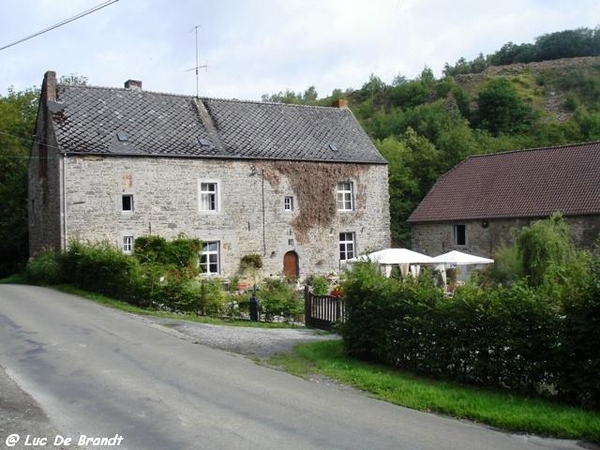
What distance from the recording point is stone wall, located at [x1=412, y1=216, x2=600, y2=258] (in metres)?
29.2

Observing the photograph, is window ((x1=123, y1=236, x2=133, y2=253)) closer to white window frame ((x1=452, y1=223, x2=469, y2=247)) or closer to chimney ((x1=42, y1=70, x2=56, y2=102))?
chimney ((x1=42, y1=70, x2=56, y2=102))

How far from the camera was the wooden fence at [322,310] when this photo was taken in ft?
56.6

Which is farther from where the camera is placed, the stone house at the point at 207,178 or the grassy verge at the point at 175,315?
the stone house at the point at 207,178

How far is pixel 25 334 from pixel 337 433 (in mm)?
9730

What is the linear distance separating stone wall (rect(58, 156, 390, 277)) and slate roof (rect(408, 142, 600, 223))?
154 inches

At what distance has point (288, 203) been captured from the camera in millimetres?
32625

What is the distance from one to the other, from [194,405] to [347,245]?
84.5 feet

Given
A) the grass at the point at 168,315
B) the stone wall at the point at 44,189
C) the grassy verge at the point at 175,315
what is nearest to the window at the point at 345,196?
the stone wall at the point at 44,189

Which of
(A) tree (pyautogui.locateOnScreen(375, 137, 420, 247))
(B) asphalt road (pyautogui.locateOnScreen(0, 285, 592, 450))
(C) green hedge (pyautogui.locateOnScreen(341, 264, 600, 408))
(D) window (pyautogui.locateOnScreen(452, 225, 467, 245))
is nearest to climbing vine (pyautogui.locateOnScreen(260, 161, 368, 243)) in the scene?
(D) window (pyautogui.locateOnScreen(452, 225, 467, 245))

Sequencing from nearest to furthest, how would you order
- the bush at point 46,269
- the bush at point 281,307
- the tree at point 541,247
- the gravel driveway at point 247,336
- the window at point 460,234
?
the gravel driveway at point 247,336 → the bush at point 281,307 → the tree at point 541,247 → the bush at point 46,269 → the window at point 460,234

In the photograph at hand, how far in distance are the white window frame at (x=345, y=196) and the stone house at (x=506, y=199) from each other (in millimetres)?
4506

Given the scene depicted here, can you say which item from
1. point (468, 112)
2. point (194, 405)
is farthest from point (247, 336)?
point (468, 112)

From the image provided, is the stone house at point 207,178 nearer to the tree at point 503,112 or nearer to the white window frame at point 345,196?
the white window frame at point 345,196

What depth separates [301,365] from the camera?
473 inches
